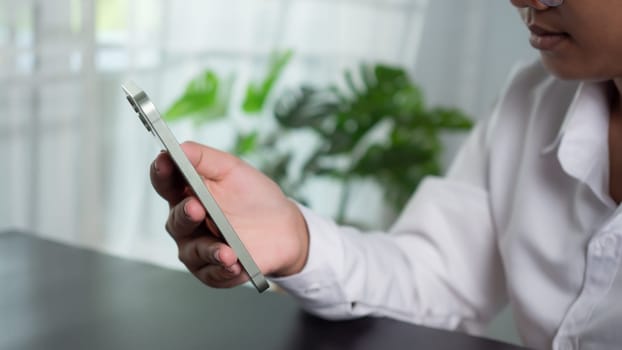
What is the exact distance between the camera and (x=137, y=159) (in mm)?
2693

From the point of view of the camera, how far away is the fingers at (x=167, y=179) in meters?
0.74

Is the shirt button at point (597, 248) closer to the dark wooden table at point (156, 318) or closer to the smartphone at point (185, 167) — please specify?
the dark wooden table at point (156, 318)

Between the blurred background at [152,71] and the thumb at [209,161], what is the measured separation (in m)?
1.37

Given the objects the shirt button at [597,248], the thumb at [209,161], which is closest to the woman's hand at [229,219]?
the thumb at [209,161]

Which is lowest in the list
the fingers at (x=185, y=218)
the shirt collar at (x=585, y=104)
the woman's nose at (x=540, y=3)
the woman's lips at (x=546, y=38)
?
the fingers at (x=185, y=218)

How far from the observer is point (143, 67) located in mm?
2623

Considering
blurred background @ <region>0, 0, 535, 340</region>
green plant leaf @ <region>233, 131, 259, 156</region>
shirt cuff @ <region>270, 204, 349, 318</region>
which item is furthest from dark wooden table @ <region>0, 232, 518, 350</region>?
green plant leaf @ <region>233, 131, 259, 156</region>

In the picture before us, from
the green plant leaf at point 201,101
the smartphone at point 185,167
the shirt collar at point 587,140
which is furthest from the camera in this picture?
the green plant leaf at point 201,101

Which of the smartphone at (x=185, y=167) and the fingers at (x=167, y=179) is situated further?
the fingers at (x=167, y=179)

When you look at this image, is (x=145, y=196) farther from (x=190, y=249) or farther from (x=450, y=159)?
(x=190, y=249)

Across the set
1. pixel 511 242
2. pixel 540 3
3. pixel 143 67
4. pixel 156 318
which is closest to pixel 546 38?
pixel 540 3

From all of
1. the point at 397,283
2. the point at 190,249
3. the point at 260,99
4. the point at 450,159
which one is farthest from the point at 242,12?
the point at 190,249

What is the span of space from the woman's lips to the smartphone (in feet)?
1.30

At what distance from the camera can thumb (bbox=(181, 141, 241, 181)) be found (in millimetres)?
771
